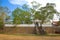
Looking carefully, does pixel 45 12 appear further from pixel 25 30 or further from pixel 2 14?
pixel 2 14

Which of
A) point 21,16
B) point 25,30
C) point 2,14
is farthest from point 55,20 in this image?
point 2,14

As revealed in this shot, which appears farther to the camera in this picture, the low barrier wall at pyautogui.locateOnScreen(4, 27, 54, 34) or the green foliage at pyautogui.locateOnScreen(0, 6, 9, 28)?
the green foliage at pyautogui.locateOnScreen(0, 6, 9, 28)

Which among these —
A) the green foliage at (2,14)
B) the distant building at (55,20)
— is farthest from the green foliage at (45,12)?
the green foliage at (2,14)

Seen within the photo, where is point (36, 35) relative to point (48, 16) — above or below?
below

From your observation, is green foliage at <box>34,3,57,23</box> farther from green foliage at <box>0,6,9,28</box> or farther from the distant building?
green foliage at <box>0,6,9,28</box>

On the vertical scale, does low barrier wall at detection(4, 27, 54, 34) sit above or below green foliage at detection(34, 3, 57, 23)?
below

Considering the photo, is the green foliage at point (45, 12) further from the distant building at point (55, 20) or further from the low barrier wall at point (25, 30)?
the low barrier wall at point (25, 30)

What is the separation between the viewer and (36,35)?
22.0ft

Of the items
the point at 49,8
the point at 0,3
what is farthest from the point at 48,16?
the point at 0,3

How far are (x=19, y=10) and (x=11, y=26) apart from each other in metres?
0.67

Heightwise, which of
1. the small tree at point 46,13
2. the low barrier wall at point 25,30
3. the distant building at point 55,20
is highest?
the small tree at point 46,13

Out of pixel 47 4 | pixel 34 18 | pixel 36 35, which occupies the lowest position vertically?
pixel 36 35

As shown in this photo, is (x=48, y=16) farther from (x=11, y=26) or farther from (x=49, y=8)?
(x=11, y=26)

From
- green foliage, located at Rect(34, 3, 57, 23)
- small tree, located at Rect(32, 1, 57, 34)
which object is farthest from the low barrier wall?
green foliage, located at Rect(34, 3, 57, 23)
